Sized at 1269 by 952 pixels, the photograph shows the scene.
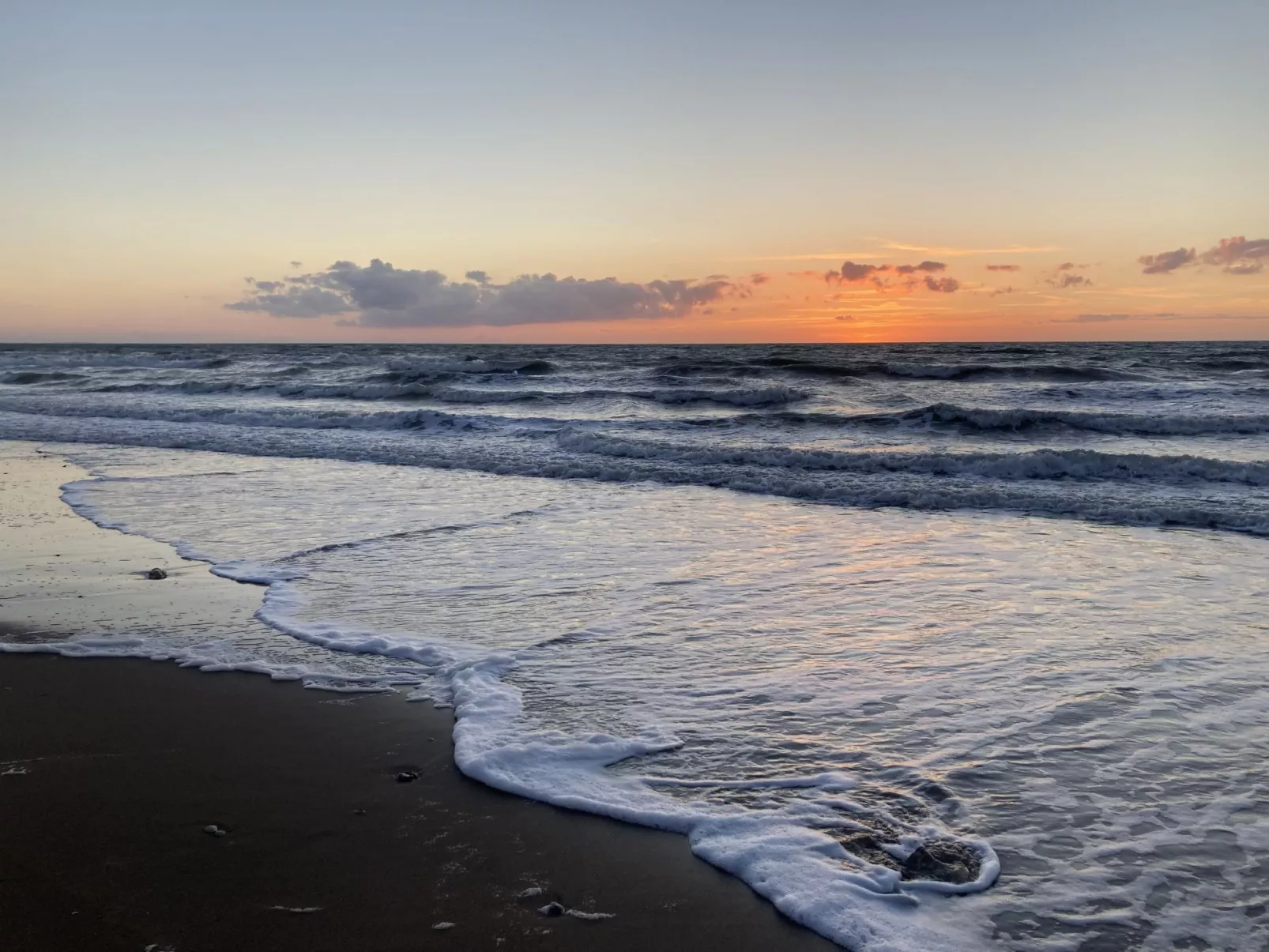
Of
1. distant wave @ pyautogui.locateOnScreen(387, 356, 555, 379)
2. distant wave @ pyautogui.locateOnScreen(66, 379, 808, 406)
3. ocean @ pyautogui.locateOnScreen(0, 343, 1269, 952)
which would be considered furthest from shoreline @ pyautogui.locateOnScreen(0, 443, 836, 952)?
distant wave @ pyautogui.locateOnScreen(387, 356, 555, 379)

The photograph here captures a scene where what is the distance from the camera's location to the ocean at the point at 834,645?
3.34 m

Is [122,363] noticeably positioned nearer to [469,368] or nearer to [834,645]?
[469,368]

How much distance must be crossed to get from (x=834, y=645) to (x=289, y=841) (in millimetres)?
3580

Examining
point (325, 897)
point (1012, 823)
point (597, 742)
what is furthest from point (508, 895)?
point (1012, 823)

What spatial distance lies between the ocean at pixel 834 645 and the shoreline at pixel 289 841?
0.72 feet

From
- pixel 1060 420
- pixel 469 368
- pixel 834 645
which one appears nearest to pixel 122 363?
pixel 469 368

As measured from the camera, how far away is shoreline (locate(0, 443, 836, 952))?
9.61 feet

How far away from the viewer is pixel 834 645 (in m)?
5.79

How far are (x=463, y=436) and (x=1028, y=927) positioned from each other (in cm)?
1793

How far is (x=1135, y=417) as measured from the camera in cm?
2044

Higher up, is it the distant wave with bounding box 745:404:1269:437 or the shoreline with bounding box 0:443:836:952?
the distant wave with bounding box 745:404:1269:437

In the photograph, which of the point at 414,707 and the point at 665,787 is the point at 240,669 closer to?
the point at 414,707

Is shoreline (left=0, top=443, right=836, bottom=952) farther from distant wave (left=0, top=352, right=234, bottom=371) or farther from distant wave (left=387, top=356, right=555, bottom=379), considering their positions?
distant wave (left=0, top=352, right=234, bottom=371)

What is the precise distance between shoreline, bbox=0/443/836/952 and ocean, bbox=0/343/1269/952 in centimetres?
22
